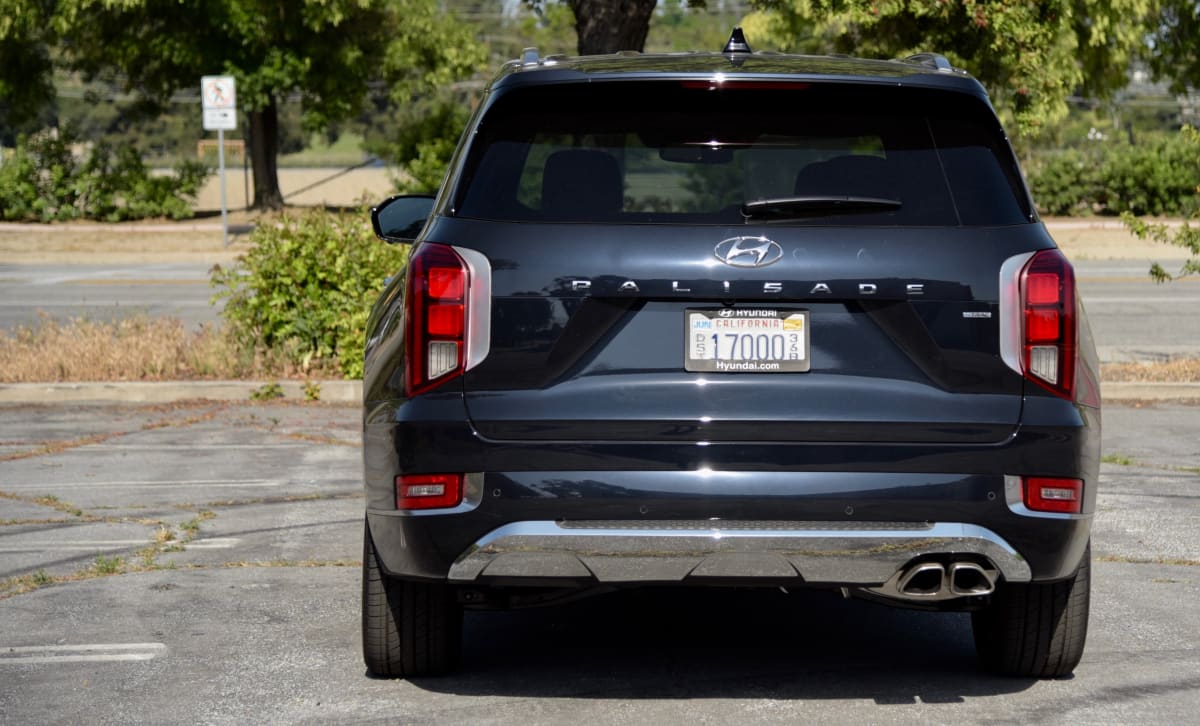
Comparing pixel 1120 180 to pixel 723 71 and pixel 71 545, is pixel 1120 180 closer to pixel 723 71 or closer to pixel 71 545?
pixel 71 545

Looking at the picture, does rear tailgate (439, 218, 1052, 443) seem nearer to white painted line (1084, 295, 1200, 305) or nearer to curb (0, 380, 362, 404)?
curb (0, 380, 362, 404)

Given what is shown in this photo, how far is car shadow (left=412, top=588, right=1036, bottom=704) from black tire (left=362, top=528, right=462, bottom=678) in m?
0.10

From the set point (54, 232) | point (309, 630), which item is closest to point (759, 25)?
point (54, 232)

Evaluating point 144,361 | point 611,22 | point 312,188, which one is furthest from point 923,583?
point 312,188

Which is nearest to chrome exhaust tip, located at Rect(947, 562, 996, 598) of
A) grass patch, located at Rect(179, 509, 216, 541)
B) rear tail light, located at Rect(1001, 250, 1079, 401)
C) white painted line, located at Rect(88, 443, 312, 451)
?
rear tail light, located at Rect(1001, 250, 1079, 401)

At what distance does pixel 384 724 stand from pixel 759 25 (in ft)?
143

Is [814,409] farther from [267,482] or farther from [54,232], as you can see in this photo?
[54,232]

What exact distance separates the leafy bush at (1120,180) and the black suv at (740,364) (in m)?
29.1

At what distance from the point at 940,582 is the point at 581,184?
149 cm

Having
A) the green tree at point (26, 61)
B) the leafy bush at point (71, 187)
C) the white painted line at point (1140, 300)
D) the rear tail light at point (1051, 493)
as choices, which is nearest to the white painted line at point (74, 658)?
the rear tail light at point (1051, 493)

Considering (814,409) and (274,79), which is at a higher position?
(814,409)

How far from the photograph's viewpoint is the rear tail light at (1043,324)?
455 centimetres

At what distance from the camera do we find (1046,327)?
4.57 m

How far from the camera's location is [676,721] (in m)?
4.78
